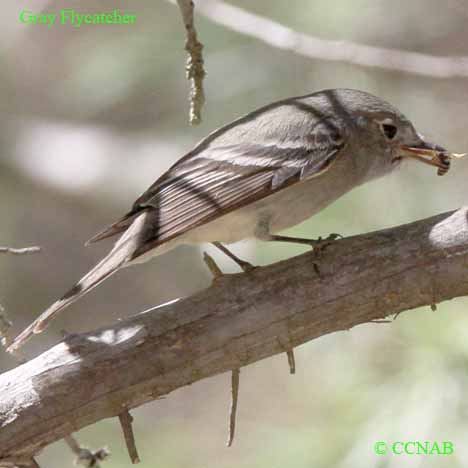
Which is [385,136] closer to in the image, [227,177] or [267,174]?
[267,174]

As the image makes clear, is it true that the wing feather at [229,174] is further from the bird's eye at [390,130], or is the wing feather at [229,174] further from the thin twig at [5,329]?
the thin twig at [5,329]

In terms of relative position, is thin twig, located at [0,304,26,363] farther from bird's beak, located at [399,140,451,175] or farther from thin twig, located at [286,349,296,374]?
bird's beak, located at [399,140,451,175]

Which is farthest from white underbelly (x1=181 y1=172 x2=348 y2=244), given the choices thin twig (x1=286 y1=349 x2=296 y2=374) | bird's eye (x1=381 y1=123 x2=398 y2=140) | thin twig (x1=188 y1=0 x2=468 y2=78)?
thin twig (x1=188 y1=0 x2=468 y2=78)

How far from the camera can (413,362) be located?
3.74m

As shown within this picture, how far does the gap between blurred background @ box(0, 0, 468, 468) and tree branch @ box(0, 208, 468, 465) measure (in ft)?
1.88

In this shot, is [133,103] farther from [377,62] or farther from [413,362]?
[413,362]

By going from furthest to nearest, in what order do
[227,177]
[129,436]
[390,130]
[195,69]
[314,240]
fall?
1. [390,130]
2. [227,177]
3. [314,240]
4. [195,69]
5. [129,436]

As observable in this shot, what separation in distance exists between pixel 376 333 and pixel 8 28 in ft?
14.8

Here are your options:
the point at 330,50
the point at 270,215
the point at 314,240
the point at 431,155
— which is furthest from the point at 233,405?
the point at 330,50

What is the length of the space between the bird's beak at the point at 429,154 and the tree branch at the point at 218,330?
3.51 ft

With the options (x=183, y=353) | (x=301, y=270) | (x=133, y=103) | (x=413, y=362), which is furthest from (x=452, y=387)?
(x=133, y=103)

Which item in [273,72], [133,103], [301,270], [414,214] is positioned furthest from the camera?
[133,103]

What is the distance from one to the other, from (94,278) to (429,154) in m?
1.82

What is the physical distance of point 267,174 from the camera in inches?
158
